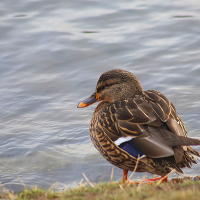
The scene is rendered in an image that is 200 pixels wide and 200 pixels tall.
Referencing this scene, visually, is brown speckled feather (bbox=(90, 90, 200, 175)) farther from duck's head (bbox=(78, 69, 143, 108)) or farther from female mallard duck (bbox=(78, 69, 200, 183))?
duck's head (bbox=(78, 69, 143, 108))

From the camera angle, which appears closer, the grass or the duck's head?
the grass

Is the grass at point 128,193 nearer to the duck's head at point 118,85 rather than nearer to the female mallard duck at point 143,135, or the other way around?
the female mallard duck at point 143,135

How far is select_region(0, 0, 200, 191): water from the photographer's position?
17.7ft

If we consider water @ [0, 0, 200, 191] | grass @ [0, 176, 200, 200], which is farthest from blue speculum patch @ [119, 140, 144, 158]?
water @ [0, 0, 200, 191]

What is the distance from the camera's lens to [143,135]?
394 centimetres

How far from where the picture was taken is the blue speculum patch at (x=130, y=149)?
3.95m

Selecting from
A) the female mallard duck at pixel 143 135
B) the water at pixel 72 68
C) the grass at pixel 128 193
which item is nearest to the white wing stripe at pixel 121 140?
the female mallard duck at pixel 143 135

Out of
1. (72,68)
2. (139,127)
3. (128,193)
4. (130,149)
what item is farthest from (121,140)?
(72,68)

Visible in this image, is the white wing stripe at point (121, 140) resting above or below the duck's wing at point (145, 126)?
below

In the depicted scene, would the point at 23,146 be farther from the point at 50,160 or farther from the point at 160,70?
the point at 160,70

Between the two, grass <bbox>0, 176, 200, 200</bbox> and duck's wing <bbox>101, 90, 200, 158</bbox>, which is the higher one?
duck's wing <bbox>101, 90, 200, 158</bbox>

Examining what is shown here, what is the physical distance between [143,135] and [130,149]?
0.23m

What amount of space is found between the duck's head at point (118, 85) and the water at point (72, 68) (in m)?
1.04

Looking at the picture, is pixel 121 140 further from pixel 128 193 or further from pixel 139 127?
pixel 128 193
